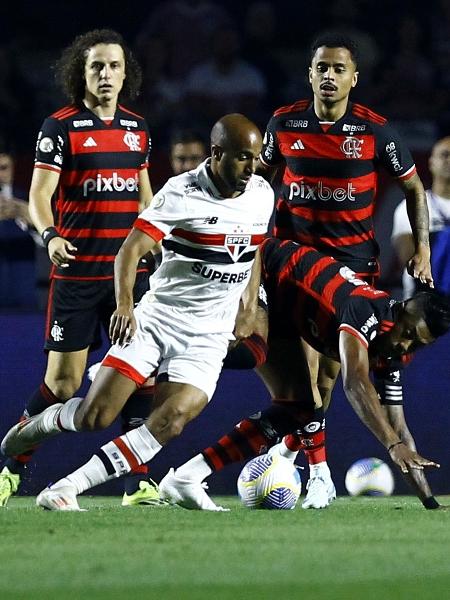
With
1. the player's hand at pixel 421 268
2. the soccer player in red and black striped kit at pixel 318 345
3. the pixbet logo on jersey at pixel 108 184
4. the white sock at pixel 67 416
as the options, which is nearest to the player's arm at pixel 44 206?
the pixbet logo on jersey at pixel 108 184

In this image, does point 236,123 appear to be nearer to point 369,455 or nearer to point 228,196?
point 228,196

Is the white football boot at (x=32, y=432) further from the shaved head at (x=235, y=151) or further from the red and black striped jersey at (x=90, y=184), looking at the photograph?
the shaved head at (x=235, y=151)

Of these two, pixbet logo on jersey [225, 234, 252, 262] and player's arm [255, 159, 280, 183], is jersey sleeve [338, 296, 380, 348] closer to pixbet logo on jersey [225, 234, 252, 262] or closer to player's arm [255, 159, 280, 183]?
pixbet logo on jersey [225, 234, 252, 262]

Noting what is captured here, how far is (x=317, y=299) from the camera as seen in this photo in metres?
7.44

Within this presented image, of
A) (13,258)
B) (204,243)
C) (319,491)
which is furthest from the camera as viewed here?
(13,258)

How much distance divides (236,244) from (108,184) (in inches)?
51.1

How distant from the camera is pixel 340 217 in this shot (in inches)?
311

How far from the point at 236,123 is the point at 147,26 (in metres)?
6.03

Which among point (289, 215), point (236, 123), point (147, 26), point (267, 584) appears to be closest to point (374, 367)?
point (289, 215)

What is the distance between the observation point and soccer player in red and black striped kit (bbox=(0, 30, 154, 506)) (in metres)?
7.93

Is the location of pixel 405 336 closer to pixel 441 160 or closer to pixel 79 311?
pixel 79 311

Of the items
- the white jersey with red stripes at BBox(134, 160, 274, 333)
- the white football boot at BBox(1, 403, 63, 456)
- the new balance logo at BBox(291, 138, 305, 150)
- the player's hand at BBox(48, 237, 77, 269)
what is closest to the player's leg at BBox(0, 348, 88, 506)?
the white football boot at BBox(1, 403, 63, 456)

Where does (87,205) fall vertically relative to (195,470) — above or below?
above

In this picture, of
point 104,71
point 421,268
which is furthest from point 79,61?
point 421,268
